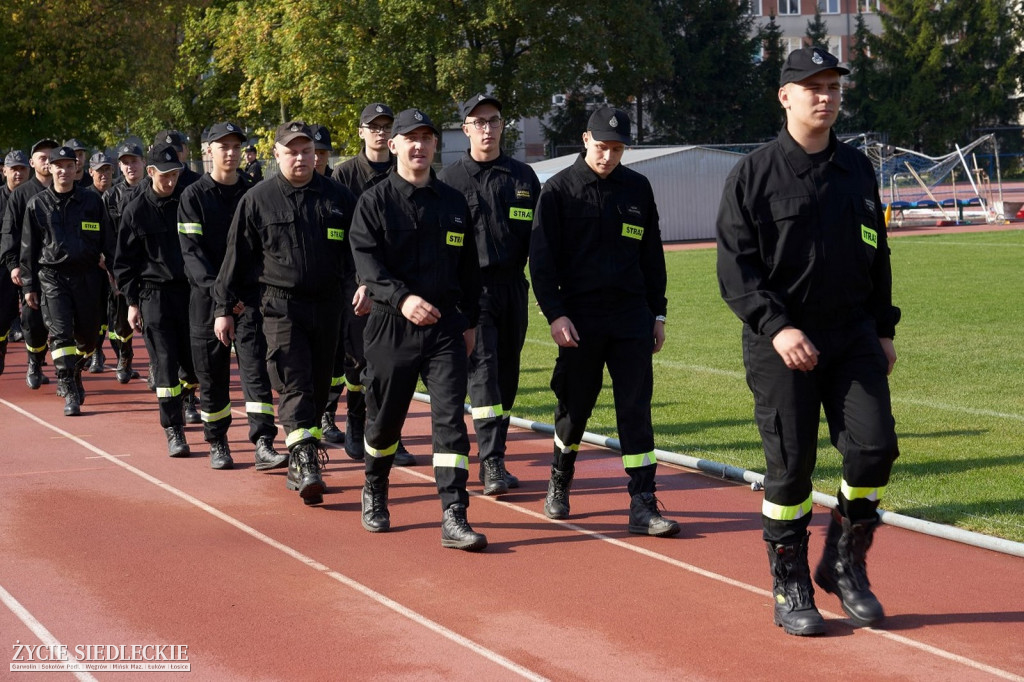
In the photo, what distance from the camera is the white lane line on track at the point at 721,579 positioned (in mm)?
5383

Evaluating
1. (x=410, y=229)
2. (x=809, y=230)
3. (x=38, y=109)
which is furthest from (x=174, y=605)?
(x=38, y=109)

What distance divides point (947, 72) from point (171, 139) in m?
60.7

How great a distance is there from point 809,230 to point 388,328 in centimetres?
270

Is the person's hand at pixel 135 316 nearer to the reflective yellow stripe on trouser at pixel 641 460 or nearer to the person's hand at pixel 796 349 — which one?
the reflective yellow stripe on trouser at pixel 641 460

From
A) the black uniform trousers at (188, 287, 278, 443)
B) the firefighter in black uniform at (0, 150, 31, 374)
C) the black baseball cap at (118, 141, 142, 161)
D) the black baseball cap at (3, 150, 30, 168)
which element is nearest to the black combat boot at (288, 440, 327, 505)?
the black uniform trousers at (188, 287, 278, 443)

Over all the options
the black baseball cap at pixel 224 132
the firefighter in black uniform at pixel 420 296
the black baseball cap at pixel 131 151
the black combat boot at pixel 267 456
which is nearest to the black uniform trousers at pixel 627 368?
the firefighter in black uniform at pixel 420 296

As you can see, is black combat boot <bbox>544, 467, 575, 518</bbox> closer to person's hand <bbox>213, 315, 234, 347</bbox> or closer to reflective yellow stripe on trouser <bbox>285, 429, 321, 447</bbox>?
reflective yellow stripe on trouser <bbox>285, 429, 321, 447</bbox>

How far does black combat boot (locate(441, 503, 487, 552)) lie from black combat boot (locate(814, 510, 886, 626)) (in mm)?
1993

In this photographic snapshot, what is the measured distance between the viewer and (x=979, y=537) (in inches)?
283

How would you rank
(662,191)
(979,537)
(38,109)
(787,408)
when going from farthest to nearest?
(662,191)
(38,109)
(979,537)
(787,408)

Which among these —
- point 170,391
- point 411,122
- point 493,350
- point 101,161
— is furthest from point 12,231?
point 411,122

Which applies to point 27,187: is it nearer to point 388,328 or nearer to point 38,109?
point 388,328

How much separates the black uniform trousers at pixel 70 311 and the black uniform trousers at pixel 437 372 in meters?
6.25

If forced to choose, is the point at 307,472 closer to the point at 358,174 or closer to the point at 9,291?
the point at 358,174
